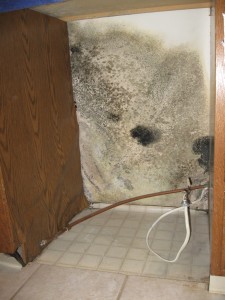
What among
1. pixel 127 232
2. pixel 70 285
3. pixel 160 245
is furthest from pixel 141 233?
pixel 70 285

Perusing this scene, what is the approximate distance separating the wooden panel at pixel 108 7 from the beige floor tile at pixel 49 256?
6.08 ft

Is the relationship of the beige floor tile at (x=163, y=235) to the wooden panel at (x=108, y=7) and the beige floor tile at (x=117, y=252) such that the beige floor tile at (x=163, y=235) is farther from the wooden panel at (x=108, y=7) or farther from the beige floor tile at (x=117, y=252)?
the wooden panel at (x=108, y=7)

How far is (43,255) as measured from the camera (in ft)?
7.06

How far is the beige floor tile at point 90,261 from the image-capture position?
2.00m

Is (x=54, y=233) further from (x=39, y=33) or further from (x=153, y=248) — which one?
(x=39, y=33)

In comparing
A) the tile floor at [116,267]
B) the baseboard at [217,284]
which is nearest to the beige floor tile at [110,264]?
the tile floor at [116,267]

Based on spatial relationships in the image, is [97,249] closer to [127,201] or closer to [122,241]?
[122,241]

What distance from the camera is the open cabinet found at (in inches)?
61.4

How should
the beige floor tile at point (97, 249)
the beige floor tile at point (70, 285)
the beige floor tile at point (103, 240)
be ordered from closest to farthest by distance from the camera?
the beige floor tile at point (70, 285), the beige floor tile at point (97, 249), the beige floor tile at point (103, 240)

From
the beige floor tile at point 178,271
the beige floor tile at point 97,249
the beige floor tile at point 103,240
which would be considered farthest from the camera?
the beige floor tile at point 103,240

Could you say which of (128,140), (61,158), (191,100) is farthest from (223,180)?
(61,158)

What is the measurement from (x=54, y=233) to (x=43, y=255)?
24 cm

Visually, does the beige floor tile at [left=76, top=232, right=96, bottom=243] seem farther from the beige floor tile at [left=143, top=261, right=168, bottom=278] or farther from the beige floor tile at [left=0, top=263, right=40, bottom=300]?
the beige floor tile at [left=143, top=261, right=168, bottom=278]

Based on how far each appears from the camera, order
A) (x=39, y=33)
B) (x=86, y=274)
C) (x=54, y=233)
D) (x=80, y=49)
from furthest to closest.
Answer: (x=80, y=49) < (x=54, y=233) < (x=39, y=33) < (x=86, y=274)
